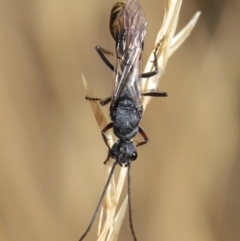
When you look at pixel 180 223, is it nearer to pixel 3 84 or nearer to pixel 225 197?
pixel 225 197

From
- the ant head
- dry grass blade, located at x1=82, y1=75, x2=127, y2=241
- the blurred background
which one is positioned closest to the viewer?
dry grass blade, located at x1=82, y1=75, x2=127, y2=241

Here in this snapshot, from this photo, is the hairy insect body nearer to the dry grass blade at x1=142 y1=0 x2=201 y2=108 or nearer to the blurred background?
the dry grass blade at x1=142 y1=0 x2=201 y2=108

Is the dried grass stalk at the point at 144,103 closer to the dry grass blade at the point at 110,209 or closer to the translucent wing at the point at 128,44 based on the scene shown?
the dry grass blade at the point at 110,209

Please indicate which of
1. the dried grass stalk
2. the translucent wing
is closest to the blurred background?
the translucent wing

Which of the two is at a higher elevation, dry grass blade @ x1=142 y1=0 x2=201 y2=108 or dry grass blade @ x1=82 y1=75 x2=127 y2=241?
dry grass blade @ x1=142 y1=0 x2=201 y2=108

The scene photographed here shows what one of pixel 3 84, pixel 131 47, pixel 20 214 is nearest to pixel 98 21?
pixel 3 84

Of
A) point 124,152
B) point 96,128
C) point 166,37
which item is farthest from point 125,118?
point 96,128

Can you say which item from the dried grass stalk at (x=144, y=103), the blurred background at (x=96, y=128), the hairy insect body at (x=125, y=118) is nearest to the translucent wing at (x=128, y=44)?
the hairy insect body at (x=125, y=118)
